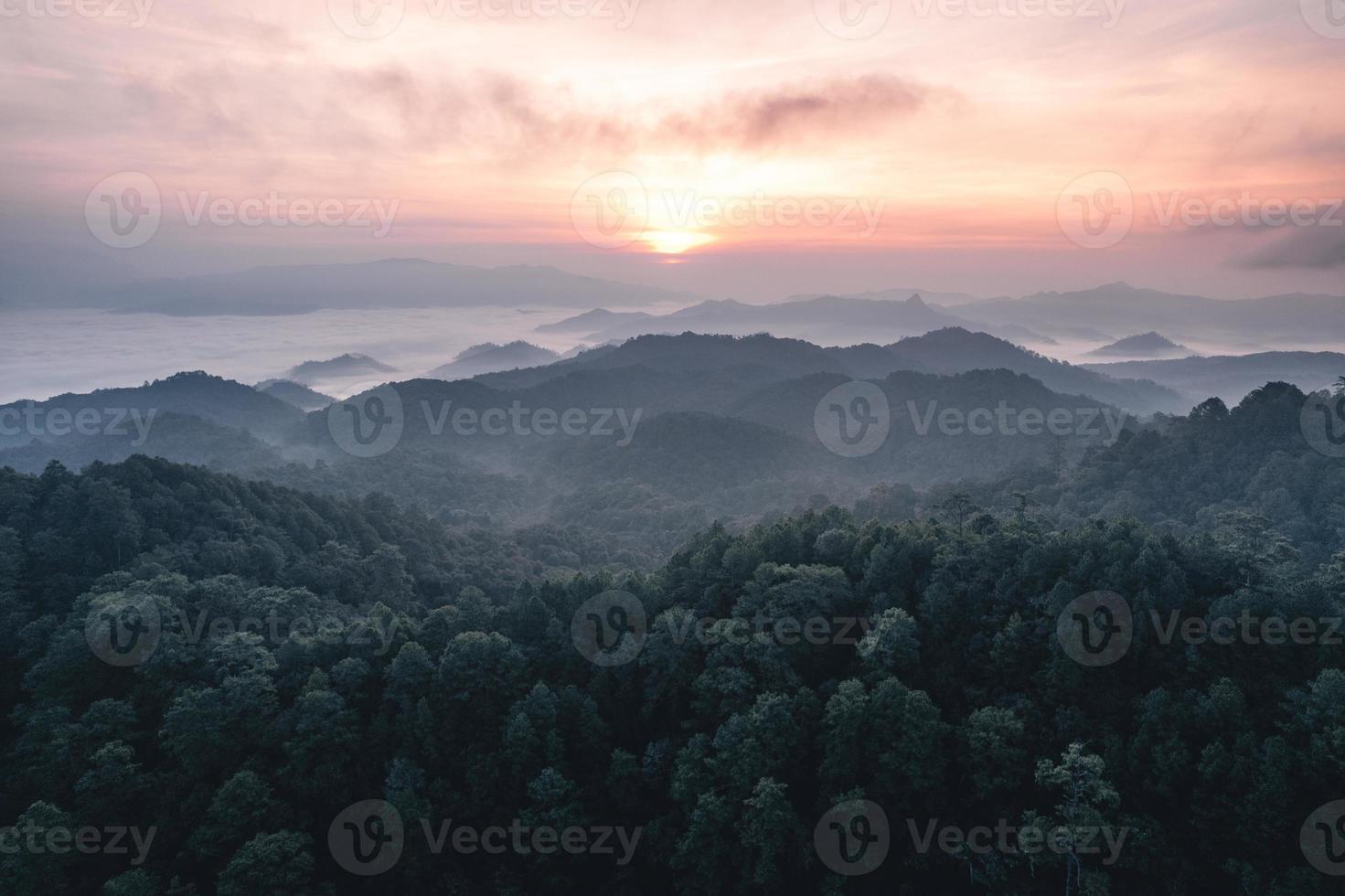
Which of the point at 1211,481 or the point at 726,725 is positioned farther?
the point at 1211,481

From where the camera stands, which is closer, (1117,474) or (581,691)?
(581,691)

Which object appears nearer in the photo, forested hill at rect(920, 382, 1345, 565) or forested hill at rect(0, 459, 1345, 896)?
forested hill at rect(0, 459, 1345, 896)

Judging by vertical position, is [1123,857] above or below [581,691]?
below

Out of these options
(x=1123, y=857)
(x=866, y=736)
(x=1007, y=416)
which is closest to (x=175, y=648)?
(x=866, y=736)

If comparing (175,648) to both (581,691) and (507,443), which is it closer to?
(581,691)

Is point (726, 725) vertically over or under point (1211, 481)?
under

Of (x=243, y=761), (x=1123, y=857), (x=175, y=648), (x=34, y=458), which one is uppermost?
(x=34, y=458)

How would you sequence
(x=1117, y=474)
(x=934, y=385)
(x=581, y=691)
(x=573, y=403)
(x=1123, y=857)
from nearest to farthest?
(x=1123, y=857) → (x=581, y=691) → (x=1117, y=474) → (x=934, y=385) → (x=573, y=403)

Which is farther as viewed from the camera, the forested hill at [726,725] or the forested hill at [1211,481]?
the forested hill at [1211,481]
